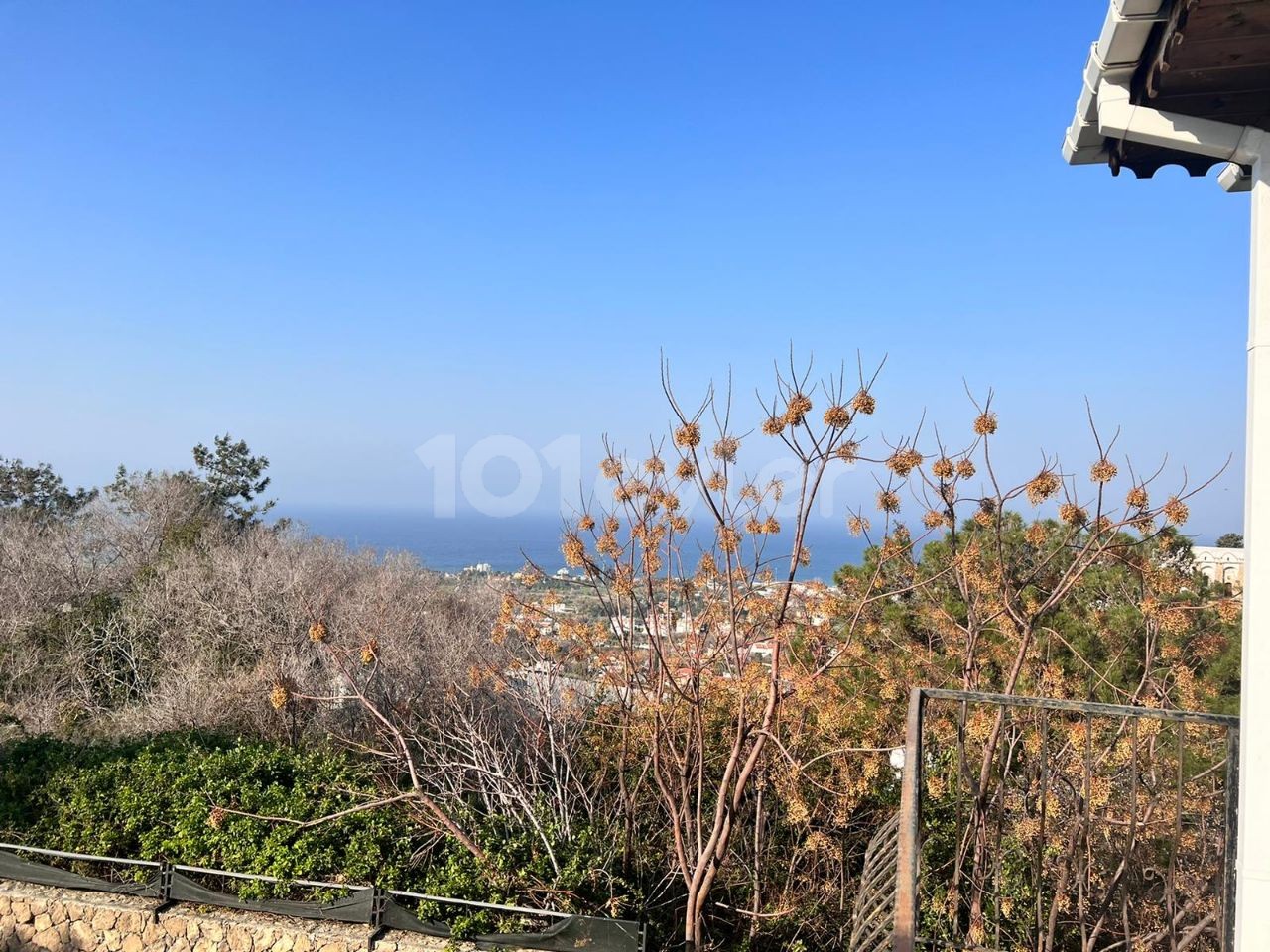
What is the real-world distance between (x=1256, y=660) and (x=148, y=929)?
21.9ft

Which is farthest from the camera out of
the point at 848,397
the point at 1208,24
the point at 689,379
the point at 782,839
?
the point at 782,839

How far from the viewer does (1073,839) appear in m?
4.24

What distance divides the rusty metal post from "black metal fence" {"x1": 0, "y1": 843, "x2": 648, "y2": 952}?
2890 millimetres

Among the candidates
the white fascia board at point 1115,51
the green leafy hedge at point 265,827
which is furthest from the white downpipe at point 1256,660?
the green leafy hedge at point 265,827

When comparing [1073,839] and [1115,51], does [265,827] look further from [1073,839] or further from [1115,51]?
[1115,51]

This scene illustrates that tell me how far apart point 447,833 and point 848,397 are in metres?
3.94

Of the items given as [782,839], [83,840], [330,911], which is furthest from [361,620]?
[782,839]

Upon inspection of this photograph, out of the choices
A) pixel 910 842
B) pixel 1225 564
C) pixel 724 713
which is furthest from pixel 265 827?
pixel 1225 564

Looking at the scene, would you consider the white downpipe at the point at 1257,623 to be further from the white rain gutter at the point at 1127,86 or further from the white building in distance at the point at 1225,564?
the white building in distance at the point at 1225,564

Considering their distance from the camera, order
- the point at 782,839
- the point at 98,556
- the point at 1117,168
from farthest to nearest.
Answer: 1. the point at 98,556
2. the point at 782,839
3. the point at 1117,168

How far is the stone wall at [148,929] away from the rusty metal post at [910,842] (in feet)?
12.1

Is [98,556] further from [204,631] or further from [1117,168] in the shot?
[1117,168]

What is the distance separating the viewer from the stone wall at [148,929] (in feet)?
17.7

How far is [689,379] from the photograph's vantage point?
16.0 feet
